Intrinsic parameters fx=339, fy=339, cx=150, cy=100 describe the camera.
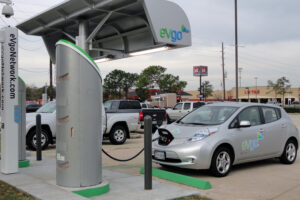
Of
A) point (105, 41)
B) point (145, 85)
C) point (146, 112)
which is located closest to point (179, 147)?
point (105, 41)

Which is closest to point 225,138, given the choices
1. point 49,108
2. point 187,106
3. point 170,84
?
point 49,108

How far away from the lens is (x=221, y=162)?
745cm

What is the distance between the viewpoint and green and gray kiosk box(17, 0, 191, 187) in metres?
5.70

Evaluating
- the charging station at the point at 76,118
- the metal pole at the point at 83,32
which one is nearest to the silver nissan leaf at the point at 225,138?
the charging station at the point at 76,118

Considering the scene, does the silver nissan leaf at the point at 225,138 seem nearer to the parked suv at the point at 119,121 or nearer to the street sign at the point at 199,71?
the parked suv at the point at 119,121

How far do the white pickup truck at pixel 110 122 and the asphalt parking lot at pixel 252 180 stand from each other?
3.19 meters

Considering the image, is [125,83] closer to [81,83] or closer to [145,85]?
[145,85]

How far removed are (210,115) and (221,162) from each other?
1.35 m

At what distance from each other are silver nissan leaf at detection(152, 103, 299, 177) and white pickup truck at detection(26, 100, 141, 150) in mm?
5468

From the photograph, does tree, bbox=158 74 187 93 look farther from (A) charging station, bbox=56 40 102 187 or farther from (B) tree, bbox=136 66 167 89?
(A) charging station, bbox=56 40 102 187

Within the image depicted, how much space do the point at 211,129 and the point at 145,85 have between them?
2955 inches

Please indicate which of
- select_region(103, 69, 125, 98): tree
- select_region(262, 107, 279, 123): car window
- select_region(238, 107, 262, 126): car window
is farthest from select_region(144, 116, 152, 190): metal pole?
select_region(103, 69, 125, 98): tree

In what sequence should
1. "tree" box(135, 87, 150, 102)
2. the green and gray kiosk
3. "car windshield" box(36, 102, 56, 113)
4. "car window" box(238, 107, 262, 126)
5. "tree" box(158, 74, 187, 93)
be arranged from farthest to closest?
"tree" box(158, 74, 187, 93)
"tree" box(135, 87, 150, 102)
"car windshield" box(36, 102, 56, 113)
"car window" box(238, 107, 262, 126)
the green and gray kiosk

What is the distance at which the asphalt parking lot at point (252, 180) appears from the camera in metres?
6.20
